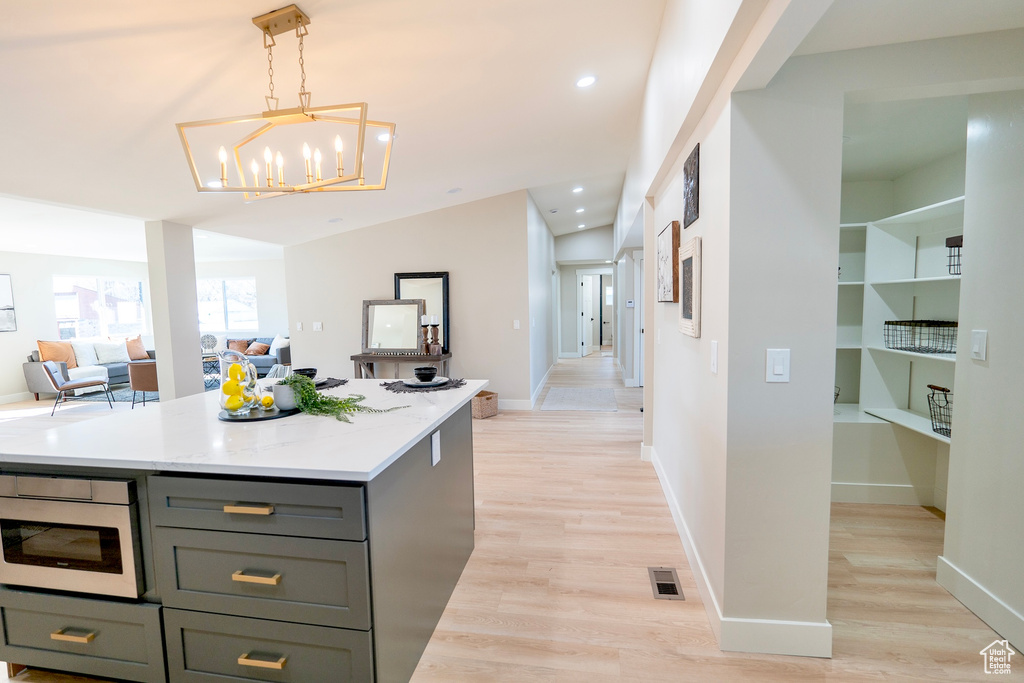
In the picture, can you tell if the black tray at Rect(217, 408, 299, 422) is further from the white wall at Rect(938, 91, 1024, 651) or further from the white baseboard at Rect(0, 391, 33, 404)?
the white baseboard at Rect(0, 391, 33, 404)

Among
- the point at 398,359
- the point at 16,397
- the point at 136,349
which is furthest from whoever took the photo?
the point at 136,349

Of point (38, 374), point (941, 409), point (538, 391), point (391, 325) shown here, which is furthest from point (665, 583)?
point (38, 374)

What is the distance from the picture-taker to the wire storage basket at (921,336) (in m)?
2.60

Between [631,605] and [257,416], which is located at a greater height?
[257,416]

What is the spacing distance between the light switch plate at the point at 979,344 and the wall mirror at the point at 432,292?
4846 mm

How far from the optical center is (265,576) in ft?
4.50

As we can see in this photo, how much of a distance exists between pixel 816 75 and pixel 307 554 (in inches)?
88.2

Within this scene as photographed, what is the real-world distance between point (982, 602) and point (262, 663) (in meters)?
2.68

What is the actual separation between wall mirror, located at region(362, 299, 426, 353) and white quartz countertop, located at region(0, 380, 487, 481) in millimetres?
3830

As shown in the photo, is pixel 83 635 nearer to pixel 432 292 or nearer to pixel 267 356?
pixel 432 292

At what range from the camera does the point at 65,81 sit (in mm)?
2238

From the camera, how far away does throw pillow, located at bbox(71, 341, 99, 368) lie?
7262 mm

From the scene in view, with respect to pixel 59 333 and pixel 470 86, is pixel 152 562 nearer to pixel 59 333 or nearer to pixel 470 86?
pixel 470 86

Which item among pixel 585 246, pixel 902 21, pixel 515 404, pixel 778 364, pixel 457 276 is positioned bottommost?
pixel 515 404
